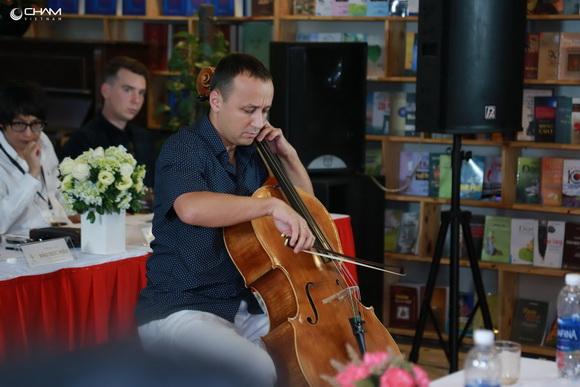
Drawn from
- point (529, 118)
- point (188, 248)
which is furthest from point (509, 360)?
Result: point (529, 118)

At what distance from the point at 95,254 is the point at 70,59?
8.98 feet

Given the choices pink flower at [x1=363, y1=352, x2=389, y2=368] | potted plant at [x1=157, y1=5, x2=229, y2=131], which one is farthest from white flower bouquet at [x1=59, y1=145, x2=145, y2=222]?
potted plant at [x1=157, y1=5, x2=229, y2=131]

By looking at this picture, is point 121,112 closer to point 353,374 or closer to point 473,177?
point 473,177

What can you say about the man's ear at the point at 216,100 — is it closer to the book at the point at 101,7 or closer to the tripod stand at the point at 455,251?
the tripod stand at the point at 455,251

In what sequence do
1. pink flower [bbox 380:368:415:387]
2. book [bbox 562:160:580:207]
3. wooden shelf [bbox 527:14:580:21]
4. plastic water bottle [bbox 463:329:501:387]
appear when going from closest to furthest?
pink flower [bbox 380:368:415:387]
plastic water bottle [bbox 463:329:501:387]
wooden shelf [bbox 527:14:580:21]
book [bbox 562:160:580:207]

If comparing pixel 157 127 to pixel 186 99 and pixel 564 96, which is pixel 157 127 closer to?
pixel 186 99

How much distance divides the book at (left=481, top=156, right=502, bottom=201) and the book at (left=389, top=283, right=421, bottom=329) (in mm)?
625

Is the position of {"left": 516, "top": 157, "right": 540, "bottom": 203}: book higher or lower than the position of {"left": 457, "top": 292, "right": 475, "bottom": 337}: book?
higher

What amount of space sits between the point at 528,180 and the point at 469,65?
1.23 metres

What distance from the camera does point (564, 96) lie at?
5.14 meters

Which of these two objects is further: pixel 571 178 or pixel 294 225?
pixel 571 178

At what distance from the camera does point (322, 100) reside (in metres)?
4.98

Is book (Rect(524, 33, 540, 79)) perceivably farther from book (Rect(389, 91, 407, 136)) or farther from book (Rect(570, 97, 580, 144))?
book (Rect(389, 91, 407, 136))

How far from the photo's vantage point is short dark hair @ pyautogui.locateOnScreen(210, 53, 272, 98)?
2.81 metres
